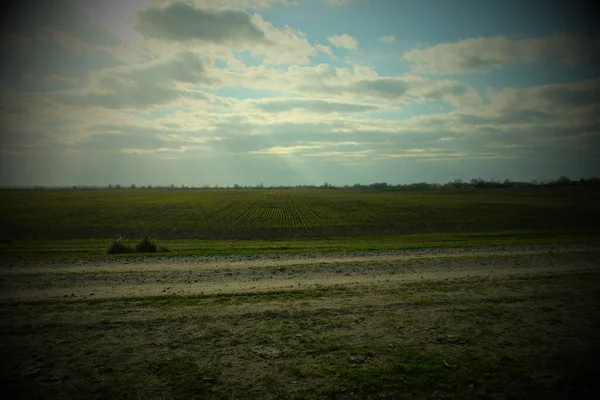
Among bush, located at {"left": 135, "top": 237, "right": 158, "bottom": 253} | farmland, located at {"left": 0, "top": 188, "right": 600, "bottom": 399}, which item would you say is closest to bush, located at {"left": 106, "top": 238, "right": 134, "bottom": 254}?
bush, located at {"left": 135, "top": 237, "right": 158, "bottom": 253}

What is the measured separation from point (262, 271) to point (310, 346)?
20.9ft

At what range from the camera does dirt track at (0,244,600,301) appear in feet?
33.3

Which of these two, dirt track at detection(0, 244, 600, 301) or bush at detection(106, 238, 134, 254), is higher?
dirt track at detection(0, 244, 600, 301)

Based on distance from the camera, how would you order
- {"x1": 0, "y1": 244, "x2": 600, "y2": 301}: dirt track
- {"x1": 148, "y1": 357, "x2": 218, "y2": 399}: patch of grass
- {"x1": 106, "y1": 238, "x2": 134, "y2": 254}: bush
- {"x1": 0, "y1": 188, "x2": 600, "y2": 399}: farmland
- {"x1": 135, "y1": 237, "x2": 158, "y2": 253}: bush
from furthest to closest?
{"x1": 135, "y1": 237, "x2": 158, "y2": 253}: bush → {"x1": 106, "y1": 238, "x2": 134, "y2": 254}: bush → {"x1": 0, "y1": 244, "x2": 600, "y2": 301}: dirt track → {"x1": 0, "y1": 188, "x2": 600, "y2": 399}: farmland → {"x1": 148, "y1": 357, "x2": 218, "y2": 399}: patch of grass

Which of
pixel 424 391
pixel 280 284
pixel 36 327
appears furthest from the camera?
pixel 280 284

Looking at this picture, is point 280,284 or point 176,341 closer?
point 176,341

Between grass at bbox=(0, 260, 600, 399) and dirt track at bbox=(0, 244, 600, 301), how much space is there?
3.77ft

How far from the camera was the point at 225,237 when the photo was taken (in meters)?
32.5

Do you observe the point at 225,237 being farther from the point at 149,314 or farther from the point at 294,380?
the point at 294,380

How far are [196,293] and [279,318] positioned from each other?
3303mm

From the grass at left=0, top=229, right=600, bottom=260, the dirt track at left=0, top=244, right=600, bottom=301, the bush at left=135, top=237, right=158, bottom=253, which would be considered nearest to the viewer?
the dirt track at left=0, top=244, right=600, bottom=301

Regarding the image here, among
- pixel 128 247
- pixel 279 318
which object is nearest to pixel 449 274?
pixel 279 318

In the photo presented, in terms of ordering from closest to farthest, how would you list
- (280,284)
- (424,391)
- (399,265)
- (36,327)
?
(424,391), (36,327), (280,284), (399,265)

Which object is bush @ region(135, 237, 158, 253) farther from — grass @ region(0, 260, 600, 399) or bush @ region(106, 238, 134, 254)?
grass @ region(0, 260, 600, 399)
